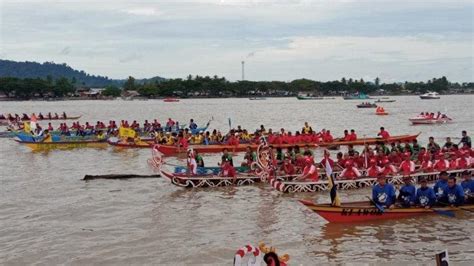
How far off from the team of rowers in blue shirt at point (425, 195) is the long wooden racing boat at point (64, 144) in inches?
1023

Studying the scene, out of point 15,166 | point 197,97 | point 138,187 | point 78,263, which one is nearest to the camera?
point 78,263

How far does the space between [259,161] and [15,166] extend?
15.9 meters

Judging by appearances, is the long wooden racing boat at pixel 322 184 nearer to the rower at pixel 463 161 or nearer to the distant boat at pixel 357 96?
the rower at pixel 463 161

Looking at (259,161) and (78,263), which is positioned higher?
(259,161)

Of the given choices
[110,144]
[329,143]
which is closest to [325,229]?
[329,143]

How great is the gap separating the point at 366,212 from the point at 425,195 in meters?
1.70

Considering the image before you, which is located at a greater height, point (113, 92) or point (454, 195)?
point (113, 92)

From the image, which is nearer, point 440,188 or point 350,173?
point 440,188

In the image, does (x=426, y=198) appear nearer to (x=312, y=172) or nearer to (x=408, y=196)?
(x=408, y=196)

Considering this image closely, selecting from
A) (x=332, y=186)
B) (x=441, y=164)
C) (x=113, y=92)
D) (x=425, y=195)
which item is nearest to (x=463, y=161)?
(x=441, y=164)

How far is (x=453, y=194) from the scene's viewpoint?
14.9 meters

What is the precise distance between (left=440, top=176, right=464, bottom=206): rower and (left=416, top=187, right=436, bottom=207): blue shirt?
42cm

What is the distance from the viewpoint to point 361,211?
14570mm

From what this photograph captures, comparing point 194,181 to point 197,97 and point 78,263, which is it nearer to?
point 78,263
